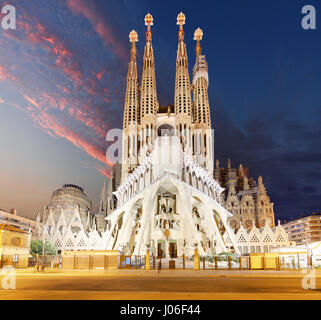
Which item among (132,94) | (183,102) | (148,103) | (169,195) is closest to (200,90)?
(183,102)

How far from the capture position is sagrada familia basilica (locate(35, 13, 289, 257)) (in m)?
55.9

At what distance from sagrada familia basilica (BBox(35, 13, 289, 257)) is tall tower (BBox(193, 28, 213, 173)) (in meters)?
0.27

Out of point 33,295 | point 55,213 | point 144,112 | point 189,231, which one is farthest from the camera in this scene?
point 55,213

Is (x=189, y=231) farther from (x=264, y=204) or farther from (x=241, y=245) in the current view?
Answer: (x=264, y=204)

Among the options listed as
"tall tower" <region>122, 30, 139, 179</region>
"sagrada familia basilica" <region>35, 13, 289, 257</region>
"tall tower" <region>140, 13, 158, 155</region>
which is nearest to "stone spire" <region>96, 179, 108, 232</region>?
"sagrada familia basilica" <region>35, 13, 289, 257</region>

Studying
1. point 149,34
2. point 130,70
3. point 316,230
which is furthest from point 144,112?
point 316,230

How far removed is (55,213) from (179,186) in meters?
50.6

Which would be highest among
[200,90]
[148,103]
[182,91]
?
[200,90]

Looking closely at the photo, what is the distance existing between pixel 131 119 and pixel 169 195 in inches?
1331

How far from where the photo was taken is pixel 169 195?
6003 centimetres

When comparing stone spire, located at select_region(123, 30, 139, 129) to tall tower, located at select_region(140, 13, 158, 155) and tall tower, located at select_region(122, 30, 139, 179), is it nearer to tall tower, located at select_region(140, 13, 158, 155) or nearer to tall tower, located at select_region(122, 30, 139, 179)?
tall tower, located at select_region(122, 30, 139, 179)

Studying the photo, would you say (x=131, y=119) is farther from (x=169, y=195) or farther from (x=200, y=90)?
(x=169, y=195)

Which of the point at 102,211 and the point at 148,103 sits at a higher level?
the point at 148,103

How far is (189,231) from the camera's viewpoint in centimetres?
5350
